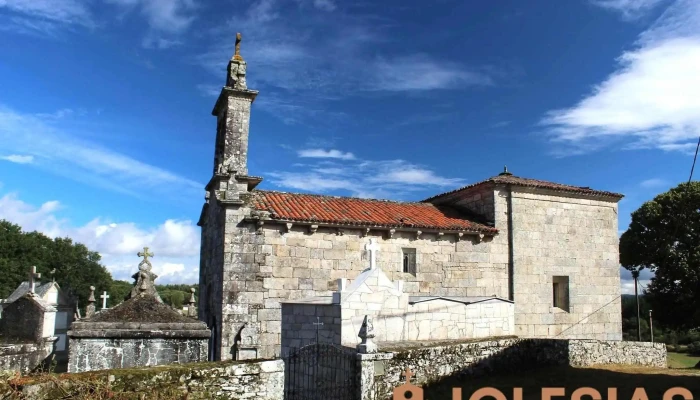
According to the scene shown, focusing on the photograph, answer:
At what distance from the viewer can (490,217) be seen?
17.7 m

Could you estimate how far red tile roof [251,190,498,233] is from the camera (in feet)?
49.9

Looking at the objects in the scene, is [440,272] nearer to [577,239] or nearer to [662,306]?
[577,239]

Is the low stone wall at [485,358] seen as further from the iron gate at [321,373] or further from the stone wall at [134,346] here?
the stone wall at [134,346]

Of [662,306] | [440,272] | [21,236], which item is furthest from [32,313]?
[21,236]

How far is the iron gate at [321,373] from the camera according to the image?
28.7 ft

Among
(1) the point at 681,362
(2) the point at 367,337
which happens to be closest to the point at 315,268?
(2) the point at 367,337

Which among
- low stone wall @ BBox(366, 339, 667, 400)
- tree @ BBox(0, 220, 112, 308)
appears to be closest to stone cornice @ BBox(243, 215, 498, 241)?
low stone wall @ BBox(366, 339, 667, 400)

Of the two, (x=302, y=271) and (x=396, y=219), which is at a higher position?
(x=396, y=219)

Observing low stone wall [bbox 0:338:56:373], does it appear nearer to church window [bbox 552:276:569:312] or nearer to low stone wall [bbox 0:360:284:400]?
low stone wall [bbox 0:360:284:400]

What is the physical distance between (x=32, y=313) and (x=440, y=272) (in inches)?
447

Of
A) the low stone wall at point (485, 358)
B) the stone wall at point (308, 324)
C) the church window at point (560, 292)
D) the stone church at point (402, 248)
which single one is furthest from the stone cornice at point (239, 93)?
the church window at point (560, 292)

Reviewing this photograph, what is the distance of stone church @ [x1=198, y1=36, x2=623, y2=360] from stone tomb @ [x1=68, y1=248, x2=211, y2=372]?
4775 mm

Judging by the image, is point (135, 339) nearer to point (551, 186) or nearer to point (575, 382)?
point (575, 382)

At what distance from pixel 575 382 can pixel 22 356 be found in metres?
10.9
